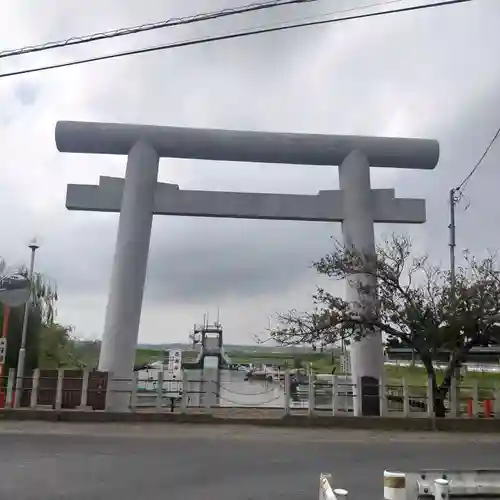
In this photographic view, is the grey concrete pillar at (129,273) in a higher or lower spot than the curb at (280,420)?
higher

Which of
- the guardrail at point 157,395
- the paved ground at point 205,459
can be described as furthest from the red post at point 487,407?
the paved ground at point 205,459

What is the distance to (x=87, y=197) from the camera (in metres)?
17.9

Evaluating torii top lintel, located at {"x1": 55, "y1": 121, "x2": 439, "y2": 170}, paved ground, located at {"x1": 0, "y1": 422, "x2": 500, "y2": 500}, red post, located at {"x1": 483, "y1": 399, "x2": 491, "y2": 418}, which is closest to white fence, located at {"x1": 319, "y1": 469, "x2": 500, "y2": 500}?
paved ground, located at {"x1": 0, "y1": 422, "x2": 500, "y2": 500}

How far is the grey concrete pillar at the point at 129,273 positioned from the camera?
16750mm

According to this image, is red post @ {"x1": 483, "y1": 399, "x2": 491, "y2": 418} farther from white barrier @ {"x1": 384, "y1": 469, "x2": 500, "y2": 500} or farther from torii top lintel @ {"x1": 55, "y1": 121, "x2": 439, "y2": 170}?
white barrier @ {"x1": 384, "y1": 469, "x2": 500, "y2": 500}

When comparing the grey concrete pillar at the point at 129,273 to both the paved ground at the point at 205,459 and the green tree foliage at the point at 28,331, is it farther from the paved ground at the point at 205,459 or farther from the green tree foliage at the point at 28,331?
the green tree foliage at the point at 28,331

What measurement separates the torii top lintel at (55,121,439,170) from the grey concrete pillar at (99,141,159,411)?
0.53 m

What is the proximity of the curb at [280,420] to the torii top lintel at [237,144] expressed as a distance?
7.68 m

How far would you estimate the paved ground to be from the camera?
774cm

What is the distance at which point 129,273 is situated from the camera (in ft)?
56.9

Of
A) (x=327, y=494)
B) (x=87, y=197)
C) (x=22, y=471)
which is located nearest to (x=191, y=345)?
(x=87, y=197)

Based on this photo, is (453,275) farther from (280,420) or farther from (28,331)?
(28,331)

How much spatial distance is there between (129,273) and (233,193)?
12.8 ft

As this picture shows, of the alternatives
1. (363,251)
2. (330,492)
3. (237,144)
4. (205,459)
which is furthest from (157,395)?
(330,492)
